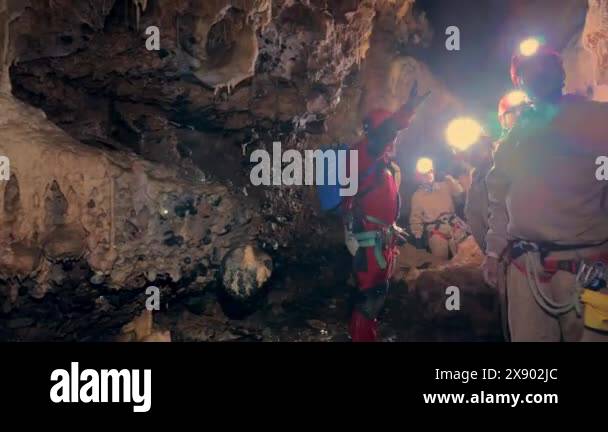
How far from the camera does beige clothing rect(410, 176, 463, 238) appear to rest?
7.41 m

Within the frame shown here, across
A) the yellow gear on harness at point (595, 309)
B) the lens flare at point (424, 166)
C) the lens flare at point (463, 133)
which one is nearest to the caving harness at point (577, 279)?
the yellow gear on harness at point (595, 309)

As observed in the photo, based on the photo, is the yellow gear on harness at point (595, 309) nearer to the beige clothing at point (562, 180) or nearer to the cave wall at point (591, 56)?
the beige clothing at point (562, 180)

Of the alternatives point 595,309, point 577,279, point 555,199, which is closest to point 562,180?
point 555,199

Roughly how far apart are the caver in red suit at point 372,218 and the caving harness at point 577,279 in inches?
55.3

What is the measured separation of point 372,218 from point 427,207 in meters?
3.24

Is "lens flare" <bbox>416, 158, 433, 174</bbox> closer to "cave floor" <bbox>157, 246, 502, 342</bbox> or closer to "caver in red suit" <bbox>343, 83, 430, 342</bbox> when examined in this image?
"cave floor" <bbox>157, 246, 502, 342</bbox>

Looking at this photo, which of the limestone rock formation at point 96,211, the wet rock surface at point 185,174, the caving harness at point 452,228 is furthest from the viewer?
the caving harness at point 452,228

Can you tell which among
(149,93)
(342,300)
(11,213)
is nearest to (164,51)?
(149,93)

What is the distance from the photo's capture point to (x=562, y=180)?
305 centimetres

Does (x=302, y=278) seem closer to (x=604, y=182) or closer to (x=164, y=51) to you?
(x=164, y=51)

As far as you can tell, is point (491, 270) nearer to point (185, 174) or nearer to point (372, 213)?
point (372, 213)

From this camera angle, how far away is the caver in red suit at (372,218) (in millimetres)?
4422

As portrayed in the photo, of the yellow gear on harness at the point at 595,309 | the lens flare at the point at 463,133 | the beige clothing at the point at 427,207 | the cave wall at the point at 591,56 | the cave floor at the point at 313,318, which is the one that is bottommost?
the cave floor at the point at 313,318

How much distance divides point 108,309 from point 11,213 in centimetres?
122
